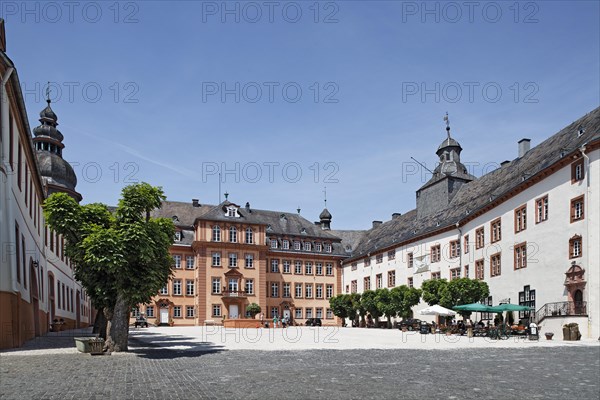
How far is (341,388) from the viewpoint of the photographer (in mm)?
12344

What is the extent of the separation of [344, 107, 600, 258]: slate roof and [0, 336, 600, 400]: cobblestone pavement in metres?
20.0

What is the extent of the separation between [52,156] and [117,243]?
40966 millimetres

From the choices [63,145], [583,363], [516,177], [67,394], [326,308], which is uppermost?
[63,145]

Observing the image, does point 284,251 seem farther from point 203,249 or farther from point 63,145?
point 63,145

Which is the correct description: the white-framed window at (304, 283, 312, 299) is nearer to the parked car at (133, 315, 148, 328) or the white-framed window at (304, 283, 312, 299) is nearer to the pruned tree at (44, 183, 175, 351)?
the parked car at (133, 315, 148, 328)

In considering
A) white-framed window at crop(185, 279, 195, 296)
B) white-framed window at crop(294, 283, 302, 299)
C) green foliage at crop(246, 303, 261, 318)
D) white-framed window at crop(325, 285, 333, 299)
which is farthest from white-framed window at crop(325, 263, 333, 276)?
white-framed window at crop(185, 279, 195, 296)

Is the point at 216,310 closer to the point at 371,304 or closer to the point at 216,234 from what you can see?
the point at 216,234

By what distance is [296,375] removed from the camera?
14492 millimetres

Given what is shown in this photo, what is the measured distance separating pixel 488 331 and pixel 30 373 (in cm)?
2781

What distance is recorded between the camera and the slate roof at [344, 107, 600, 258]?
3784cm

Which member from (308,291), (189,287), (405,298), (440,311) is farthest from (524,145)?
(189,287)

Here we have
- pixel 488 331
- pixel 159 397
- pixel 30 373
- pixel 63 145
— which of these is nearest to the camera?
pixel 159 397

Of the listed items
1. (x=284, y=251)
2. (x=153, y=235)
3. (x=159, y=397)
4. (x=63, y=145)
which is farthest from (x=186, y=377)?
(x=284, y=251)

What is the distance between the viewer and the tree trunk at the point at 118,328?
21781 millimetres
